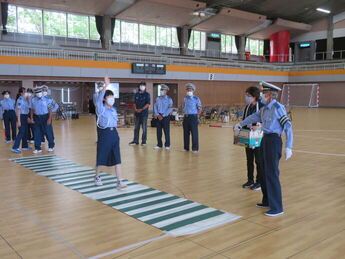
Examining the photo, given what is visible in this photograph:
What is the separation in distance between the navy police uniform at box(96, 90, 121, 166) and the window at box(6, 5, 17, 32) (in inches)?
997

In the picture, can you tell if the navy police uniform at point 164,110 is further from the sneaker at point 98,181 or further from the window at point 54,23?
the window at point 54,23

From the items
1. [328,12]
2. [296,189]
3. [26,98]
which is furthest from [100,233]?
[328,12]

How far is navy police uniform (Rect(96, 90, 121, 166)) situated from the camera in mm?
5988

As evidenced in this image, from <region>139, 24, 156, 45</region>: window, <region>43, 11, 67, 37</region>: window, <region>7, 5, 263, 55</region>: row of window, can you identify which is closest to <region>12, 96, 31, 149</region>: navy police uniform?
<region>7, 5, 263, 55</region>: row of window

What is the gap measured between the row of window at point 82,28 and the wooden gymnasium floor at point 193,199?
22.7 meters

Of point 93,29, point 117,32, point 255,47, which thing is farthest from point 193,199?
point 255,47

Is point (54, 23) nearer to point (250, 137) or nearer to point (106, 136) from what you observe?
point (106, 136)

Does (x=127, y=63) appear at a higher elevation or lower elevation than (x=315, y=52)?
lower

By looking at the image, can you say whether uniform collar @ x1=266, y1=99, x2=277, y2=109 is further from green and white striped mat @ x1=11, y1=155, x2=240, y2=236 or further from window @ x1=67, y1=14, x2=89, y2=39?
window @ x1=67, y1=14, x2=89, y2=39

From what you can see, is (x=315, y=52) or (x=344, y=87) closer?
(x=344, y=87)

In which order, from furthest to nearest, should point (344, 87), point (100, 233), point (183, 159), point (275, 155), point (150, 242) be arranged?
point (344, 87)
point (183, 159)
point (275, 155)
point (100, 233)
point (150, 242)

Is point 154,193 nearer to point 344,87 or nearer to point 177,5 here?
point 177,5

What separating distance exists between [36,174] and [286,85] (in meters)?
36.6

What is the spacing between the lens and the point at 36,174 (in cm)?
739
